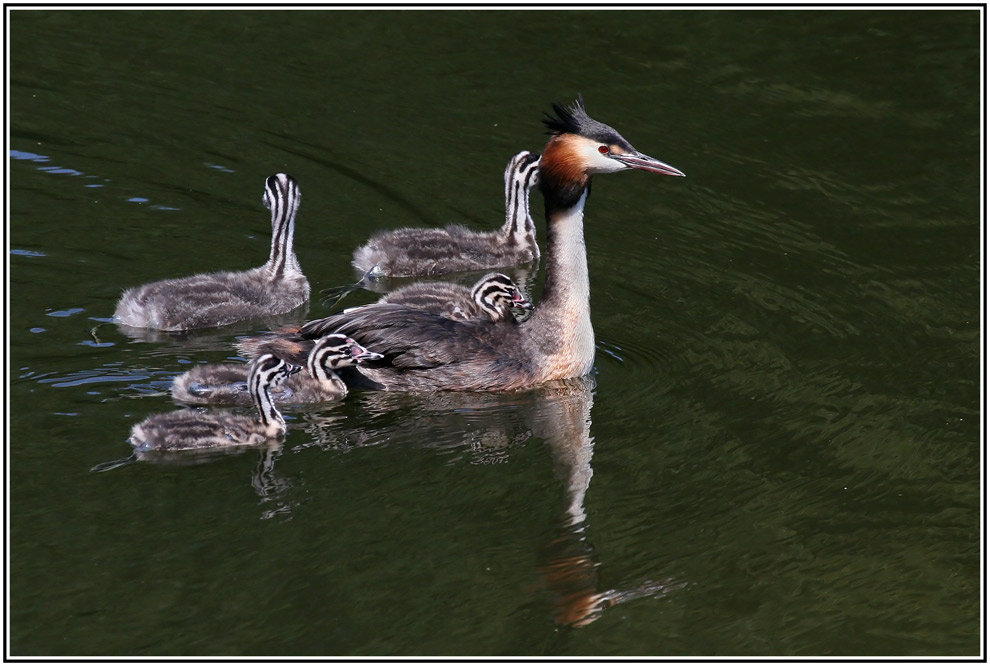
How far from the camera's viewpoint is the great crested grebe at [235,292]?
375 inches

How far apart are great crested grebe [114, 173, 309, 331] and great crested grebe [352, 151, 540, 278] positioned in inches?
25.7

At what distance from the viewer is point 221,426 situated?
7820mm

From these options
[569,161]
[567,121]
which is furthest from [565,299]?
[567,121]

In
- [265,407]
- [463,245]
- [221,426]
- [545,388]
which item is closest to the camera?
[221,426]

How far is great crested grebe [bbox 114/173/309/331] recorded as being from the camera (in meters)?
9.52

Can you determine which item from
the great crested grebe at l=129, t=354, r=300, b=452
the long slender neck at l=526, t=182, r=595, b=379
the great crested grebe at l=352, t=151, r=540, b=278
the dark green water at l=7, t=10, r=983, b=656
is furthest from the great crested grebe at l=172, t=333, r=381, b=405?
the great crested grebe at l=352, t=151, r=540, b=278

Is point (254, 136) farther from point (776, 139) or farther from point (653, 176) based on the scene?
point (776, 139)

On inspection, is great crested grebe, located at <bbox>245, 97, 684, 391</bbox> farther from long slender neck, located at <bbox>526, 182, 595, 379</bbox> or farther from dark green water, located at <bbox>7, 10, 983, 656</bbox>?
dark green water, located at <bbox>7, 10, 983, 656</bbox>

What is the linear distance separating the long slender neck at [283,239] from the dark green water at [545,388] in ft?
1.16

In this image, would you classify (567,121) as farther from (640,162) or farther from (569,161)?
(640,162)

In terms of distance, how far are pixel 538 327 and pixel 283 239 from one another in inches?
85.8

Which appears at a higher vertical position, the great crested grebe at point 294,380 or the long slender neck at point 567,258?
the long slender neck at point 567,258

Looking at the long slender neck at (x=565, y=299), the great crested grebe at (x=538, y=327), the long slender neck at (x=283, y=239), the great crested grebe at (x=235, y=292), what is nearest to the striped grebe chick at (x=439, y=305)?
the great crested grebe at (x=538, y=327)

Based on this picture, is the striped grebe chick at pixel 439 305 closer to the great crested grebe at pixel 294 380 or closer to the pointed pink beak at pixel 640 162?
the great crested grebe at pixel 294 380
